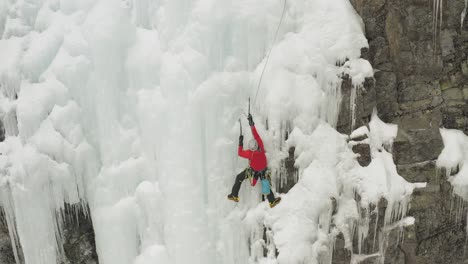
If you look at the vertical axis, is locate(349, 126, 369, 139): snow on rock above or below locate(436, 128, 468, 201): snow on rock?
above

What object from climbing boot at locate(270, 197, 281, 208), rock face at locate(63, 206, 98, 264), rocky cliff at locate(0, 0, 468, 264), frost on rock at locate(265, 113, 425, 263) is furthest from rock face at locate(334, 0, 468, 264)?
rock face at locate(63, 206, 98, 264)

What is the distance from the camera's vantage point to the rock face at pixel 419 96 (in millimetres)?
4883

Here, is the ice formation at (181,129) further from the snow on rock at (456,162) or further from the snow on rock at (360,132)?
the snow on rock at (456,162)

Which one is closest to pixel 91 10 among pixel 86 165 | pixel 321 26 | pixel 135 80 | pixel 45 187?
pixel 135 80

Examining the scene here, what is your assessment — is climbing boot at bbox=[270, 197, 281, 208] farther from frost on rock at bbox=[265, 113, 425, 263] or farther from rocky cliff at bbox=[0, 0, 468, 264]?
rocky cliff at bbox=[0, 0, 468, 264]

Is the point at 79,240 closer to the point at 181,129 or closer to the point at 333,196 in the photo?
the point at 181,129

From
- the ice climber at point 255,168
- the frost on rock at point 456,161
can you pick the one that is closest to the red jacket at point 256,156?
the ice climber at point 255,168

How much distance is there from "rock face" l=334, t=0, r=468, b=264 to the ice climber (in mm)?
1063

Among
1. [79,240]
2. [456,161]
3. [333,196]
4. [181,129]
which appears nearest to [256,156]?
[181,129]

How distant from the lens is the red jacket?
4.66 m

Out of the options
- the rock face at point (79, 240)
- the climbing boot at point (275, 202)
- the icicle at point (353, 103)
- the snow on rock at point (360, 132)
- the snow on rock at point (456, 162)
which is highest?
the icicle at point (353, 103)

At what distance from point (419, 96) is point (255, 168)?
2222 millimetres

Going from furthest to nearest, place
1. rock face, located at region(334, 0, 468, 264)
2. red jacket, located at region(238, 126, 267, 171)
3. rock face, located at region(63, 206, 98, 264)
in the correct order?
rock face, located at region(63, 206, 98, 264), rock face, located at region(334, 0, 468, 264), red jacket, located at region(238, 126, 267, 171)

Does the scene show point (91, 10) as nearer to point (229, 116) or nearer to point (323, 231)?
point (229, 116)
